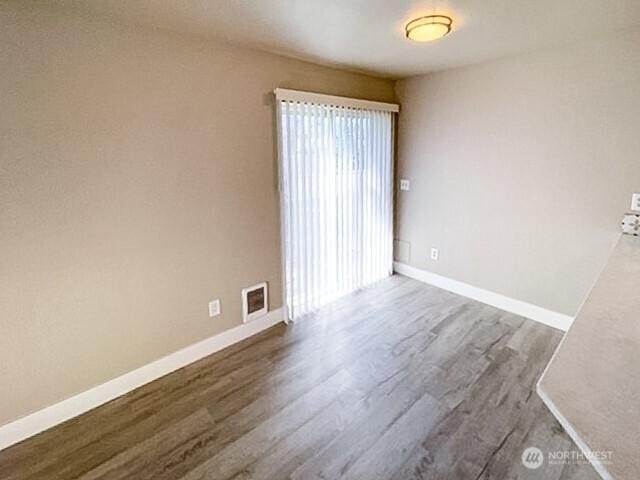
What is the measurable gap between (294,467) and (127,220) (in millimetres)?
1714

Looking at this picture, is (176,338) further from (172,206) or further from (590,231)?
(590,231)

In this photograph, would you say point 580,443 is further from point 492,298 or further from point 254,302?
point 492,298

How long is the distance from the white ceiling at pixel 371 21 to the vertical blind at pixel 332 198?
57 centimetres

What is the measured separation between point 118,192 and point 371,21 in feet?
6.14

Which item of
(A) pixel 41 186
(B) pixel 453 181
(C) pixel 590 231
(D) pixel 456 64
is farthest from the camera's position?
(B) pixel 453 181

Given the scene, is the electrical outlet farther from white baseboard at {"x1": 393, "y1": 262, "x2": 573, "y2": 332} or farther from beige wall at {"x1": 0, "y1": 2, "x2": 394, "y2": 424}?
white baseboard at {"x1": 393, "y1": 262, "x2": 573, "y2": 332}

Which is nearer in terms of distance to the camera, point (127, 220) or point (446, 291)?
point (127, 220)

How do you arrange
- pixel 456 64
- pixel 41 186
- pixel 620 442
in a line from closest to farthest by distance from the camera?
1. pixel 620 442
2. pixel 41 186
3. pixel 456 64

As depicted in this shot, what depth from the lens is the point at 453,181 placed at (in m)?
3.51

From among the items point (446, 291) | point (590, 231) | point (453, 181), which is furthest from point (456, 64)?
point (446, 291)

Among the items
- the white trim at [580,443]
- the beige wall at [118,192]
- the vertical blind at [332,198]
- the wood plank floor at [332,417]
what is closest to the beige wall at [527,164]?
the vertical blind at [332,198]

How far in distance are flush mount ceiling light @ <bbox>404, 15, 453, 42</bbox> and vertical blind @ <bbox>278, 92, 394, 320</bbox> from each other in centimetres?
110

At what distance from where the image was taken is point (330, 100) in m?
3.06

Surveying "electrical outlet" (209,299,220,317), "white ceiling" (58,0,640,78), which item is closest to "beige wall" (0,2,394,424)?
"electrical outlet" (209,299,220,317)
